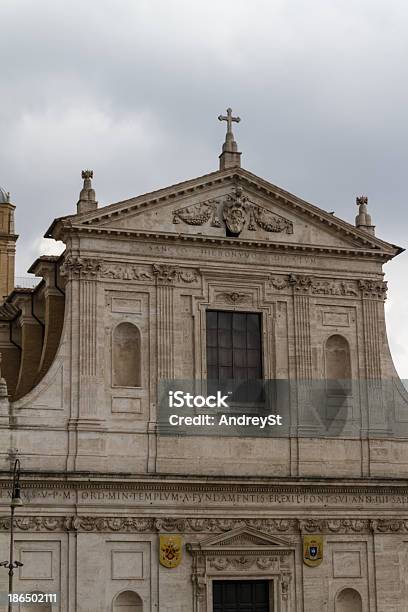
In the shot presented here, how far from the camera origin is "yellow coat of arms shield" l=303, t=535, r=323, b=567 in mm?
35688

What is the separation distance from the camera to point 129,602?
34.1 m

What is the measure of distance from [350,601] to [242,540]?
367 cm

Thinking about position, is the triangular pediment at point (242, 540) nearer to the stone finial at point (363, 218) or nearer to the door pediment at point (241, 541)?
the door pediment at point (241, 541)

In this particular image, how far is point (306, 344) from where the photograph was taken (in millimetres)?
37375

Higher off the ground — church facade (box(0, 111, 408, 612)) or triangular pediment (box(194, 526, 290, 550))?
church facade (box(0, 111, 408, 612))

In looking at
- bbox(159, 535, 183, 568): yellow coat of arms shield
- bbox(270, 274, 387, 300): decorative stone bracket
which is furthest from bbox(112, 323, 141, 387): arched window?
bbox(270, 274, 387, 300): decorative stone bracket

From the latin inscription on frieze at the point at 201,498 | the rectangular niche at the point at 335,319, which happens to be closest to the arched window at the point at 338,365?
the rectangular niche at the point at 335,319

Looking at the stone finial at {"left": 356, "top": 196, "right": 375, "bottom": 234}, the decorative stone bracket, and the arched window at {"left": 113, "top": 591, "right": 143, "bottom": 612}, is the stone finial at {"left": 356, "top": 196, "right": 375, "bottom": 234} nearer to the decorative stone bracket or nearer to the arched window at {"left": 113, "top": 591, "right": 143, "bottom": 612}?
the decorative stone bracket

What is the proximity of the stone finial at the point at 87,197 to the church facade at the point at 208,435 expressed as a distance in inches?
→ 2.9

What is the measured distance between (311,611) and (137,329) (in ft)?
29.4

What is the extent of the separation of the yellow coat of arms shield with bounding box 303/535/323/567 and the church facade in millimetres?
61

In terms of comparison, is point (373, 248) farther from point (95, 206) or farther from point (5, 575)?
point (5, 575)

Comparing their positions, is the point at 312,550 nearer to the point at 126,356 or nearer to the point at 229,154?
the point at 126,356

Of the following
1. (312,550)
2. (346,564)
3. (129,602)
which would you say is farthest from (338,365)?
(129,602)
